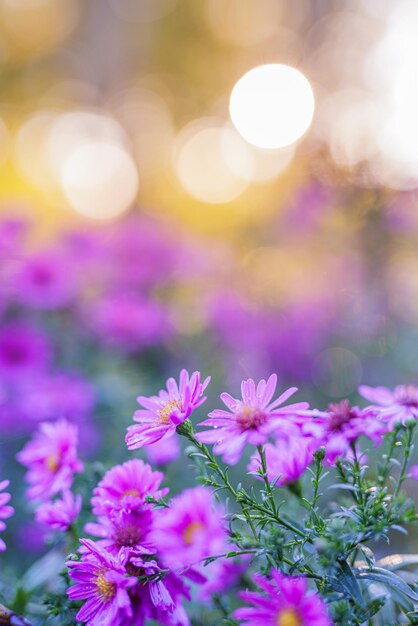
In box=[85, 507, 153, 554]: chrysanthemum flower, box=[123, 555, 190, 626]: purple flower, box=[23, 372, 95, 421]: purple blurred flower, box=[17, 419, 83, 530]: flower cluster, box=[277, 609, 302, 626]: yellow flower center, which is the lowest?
box=[277, 609, 302, 626]: yellow flower center

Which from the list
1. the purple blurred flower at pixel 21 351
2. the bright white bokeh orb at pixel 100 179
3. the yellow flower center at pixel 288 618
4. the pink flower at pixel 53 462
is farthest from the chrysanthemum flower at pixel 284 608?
the bright white bokeh orb at pixel 100 179

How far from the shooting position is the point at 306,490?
76cm

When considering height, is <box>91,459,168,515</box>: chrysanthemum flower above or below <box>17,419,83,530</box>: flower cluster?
below

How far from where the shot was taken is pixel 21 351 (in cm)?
115

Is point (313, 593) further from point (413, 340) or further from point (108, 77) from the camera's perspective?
point (108, 77)

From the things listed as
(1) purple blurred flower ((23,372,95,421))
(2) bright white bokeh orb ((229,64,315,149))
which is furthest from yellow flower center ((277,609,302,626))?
(2) bright white bokeh orb ((229,64,315,149))

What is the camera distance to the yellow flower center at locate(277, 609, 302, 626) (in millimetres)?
364

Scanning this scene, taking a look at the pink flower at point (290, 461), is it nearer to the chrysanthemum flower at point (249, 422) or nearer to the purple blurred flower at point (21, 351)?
the chrysanthemum flower at point (249, 422)

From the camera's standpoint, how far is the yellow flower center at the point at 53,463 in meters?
0.59

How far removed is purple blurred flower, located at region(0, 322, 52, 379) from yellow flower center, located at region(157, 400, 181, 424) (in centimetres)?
72

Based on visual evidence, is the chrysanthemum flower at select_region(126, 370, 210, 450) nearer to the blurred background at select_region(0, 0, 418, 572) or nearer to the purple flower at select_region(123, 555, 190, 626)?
the purple flower at select_region(123, 555, 190, 626)

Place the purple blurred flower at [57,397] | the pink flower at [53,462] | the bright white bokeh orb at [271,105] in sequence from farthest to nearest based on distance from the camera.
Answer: the bright white bokeh orb at [271,105] → the purple blurred flower at [57,397] → the pink flower at [53,462]

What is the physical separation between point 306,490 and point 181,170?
11.3ft

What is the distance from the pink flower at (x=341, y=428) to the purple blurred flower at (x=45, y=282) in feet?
2.67
